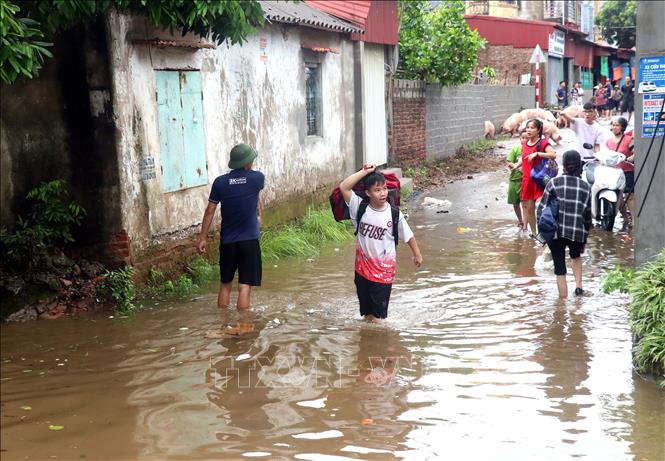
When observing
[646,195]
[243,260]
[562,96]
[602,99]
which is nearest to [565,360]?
[646,195]

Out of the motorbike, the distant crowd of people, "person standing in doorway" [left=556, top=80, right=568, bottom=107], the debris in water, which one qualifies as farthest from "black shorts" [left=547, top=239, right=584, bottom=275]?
"person standing in doorway" [left=556, top=80, right=568, bottom=107]

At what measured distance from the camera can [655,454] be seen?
4703 mm

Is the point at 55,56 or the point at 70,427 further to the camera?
the point at 55,56

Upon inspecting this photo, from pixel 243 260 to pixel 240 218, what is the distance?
1.32 feet

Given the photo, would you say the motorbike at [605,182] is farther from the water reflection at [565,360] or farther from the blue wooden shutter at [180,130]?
the blue wooden shutter at [180,130]

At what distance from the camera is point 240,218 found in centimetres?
789

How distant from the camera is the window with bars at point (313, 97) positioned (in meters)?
13.8

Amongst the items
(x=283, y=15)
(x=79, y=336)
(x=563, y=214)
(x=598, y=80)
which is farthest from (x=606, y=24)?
(x=79, y=336)

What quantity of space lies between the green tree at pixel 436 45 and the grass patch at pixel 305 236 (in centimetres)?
755

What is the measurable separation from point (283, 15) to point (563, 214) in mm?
5497

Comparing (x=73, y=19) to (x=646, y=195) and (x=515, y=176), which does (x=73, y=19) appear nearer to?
(x=646, y=195)

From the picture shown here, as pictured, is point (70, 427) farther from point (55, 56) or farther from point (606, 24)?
Answer: point (606, 24)

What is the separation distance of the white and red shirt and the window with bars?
6.79 metres

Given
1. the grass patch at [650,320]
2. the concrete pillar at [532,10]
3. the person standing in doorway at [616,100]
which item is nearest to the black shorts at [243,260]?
the grass patch at [650,320]
